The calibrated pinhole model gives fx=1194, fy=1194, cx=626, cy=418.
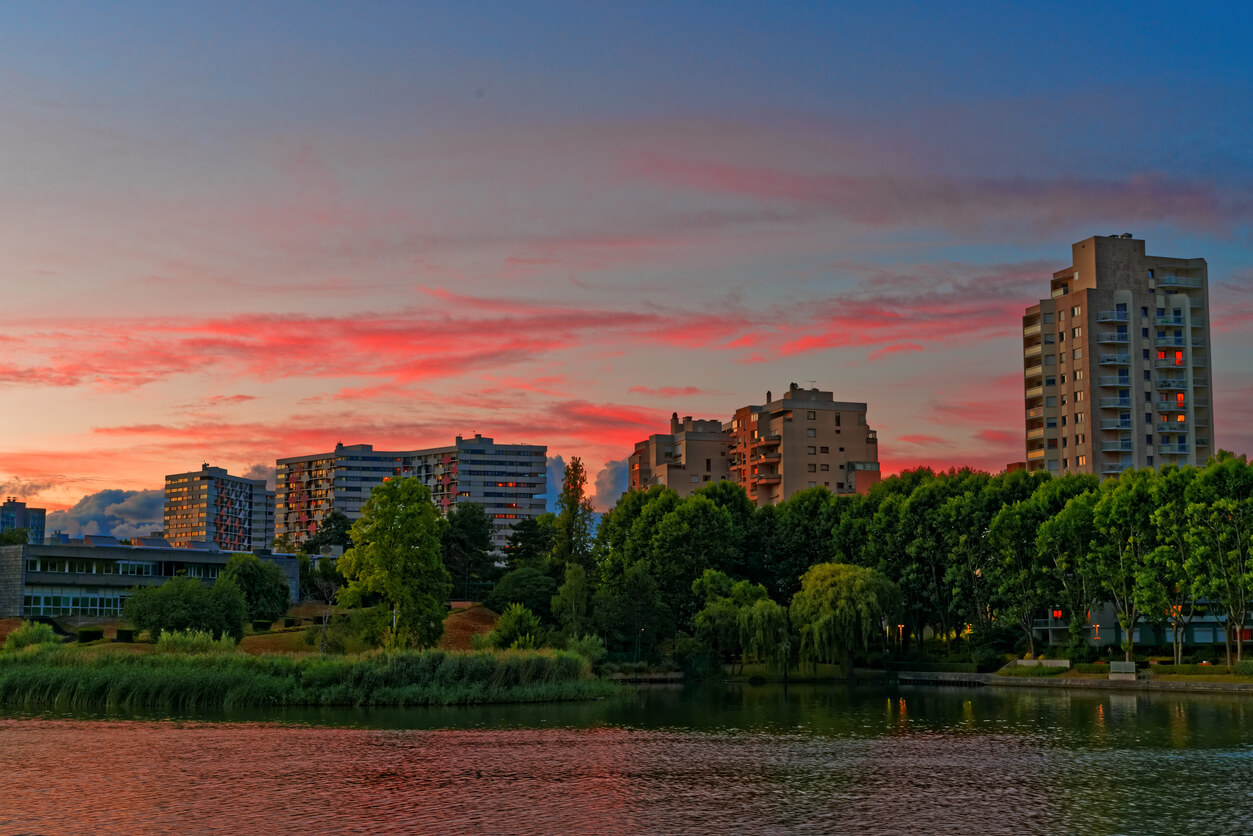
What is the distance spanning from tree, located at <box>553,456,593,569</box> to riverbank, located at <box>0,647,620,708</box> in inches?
1817

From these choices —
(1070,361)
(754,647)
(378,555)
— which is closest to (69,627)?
(378,555)

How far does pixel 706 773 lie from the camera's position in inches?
1639

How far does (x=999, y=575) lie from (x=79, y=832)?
81.1 meters

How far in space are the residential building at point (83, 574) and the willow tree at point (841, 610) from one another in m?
64.3

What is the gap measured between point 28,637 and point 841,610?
2313 inches

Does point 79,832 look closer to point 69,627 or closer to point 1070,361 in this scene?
point 69,627

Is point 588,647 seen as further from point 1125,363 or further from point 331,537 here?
point 331,537

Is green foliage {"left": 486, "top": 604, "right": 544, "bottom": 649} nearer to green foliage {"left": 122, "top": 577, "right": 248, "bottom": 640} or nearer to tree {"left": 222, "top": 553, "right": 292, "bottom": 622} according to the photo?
green foliage {"left": 122, "top": 577, "right": 248, "bottom": 640}

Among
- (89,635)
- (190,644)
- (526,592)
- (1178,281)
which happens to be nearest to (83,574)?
(89,635)

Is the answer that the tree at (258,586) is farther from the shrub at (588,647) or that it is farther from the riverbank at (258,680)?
the riverbank at (258,680)

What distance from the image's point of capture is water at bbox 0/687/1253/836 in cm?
3219

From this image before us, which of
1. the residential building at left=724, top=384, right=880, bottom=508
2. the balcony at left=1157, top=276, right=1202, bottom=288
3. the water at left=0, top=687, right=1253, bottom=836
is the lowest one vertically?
the water at left=0, top=687, right=1253, bottom=836

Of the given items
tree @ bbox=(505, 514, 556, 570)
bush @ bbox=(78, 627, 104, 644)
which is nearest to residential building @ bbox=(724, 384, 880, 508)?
tree @ bbox=(505, 514, 556, 570)

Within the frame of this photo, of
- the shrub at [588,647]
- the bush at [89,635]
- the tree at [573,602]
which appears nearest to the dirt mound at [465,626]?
the tree at [573,602]
